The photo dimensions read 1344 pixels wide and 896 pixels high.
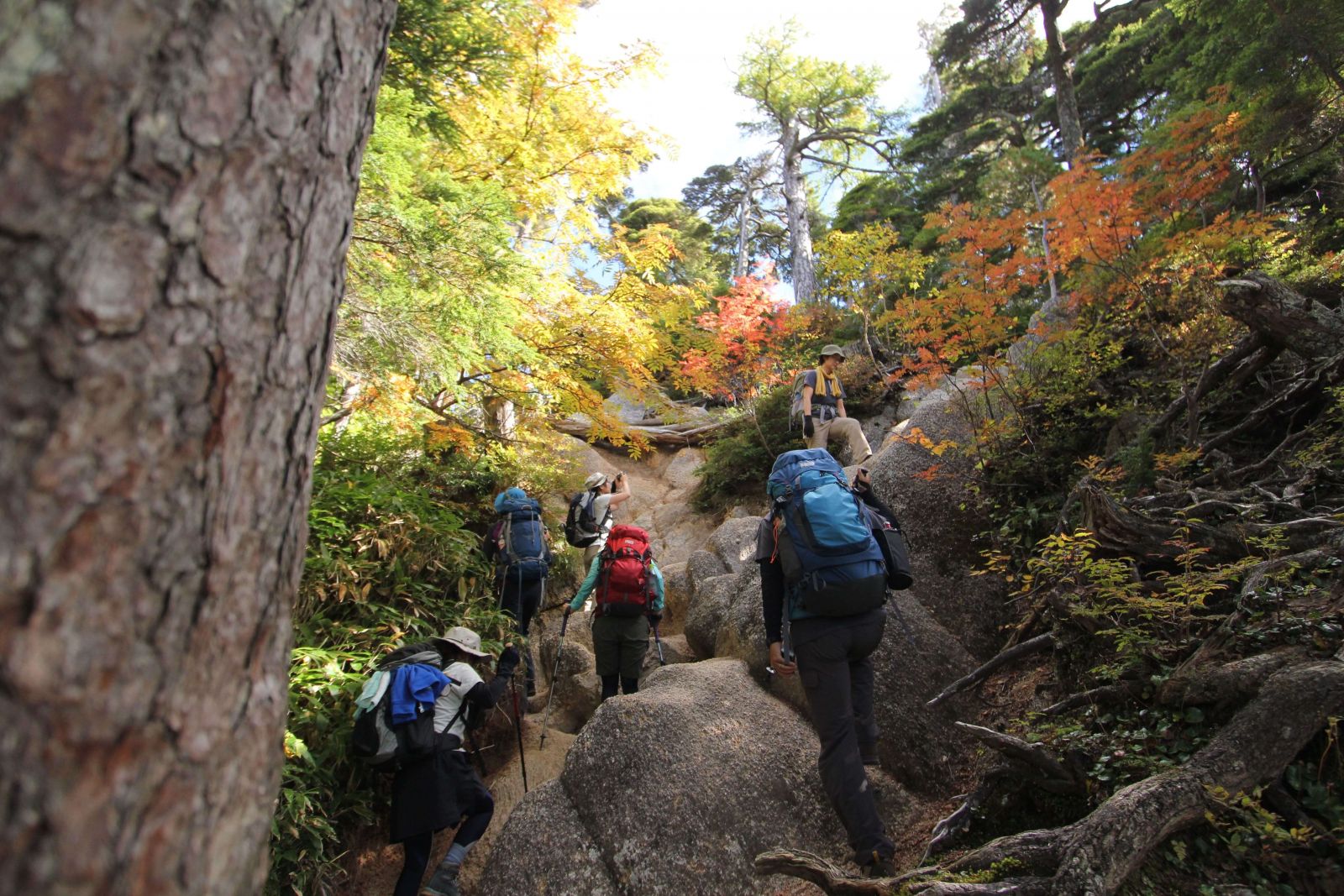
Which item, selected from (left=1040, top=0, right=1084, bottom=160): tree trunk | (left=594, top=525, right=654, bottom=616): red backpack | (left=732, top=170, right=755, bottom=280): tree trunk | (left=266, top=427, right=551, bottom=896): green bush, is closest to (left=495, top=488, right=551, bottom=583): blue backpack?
(left=266, top=427, right=551, bottom=896): green bush

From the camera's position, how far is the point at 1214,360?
554 cm

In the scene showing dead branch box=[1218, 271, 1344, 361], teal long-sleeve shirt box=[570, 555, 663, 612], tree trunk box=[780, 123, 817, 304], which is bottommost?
teal long-sleeve shirt box=[570, 555, 663, 612]

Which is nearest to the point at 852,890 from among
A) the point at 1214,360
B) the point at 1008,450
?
the point at 1008,450

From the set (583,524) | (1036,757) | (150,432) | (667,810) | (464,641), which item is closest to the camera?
(150,432)

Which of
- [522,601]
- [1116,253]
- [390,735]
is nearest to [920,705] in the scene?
[390,735]

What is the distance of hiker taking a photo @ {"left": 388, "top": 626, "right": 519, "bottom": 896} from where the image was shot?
3.93 meters

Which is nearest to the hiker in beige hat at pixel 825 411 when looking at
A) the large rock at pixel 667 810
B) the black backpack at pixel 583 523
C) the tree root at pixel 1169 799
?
the black backpack at pixel 583 523

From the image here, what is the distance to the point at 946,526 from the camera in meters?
6.28

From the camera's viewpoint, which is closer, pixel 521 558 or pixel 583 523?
pixel 521 558

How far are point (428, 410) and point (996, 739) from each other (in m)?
6.47

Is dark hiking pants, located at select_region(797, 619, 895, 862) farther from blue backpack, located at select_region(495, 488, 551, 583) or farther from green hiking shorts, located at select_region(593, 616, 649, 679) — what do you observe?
blue backpack, located at select_region(495, 488, 551, 583)

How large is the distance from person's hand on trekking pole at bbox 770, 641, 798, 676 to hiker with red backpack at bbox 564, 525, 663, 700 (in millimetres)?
2080

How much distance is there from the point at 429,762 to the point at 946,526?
185 inches

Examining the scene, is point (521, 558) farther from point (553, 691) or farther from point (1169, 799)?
point (1169, 799)
